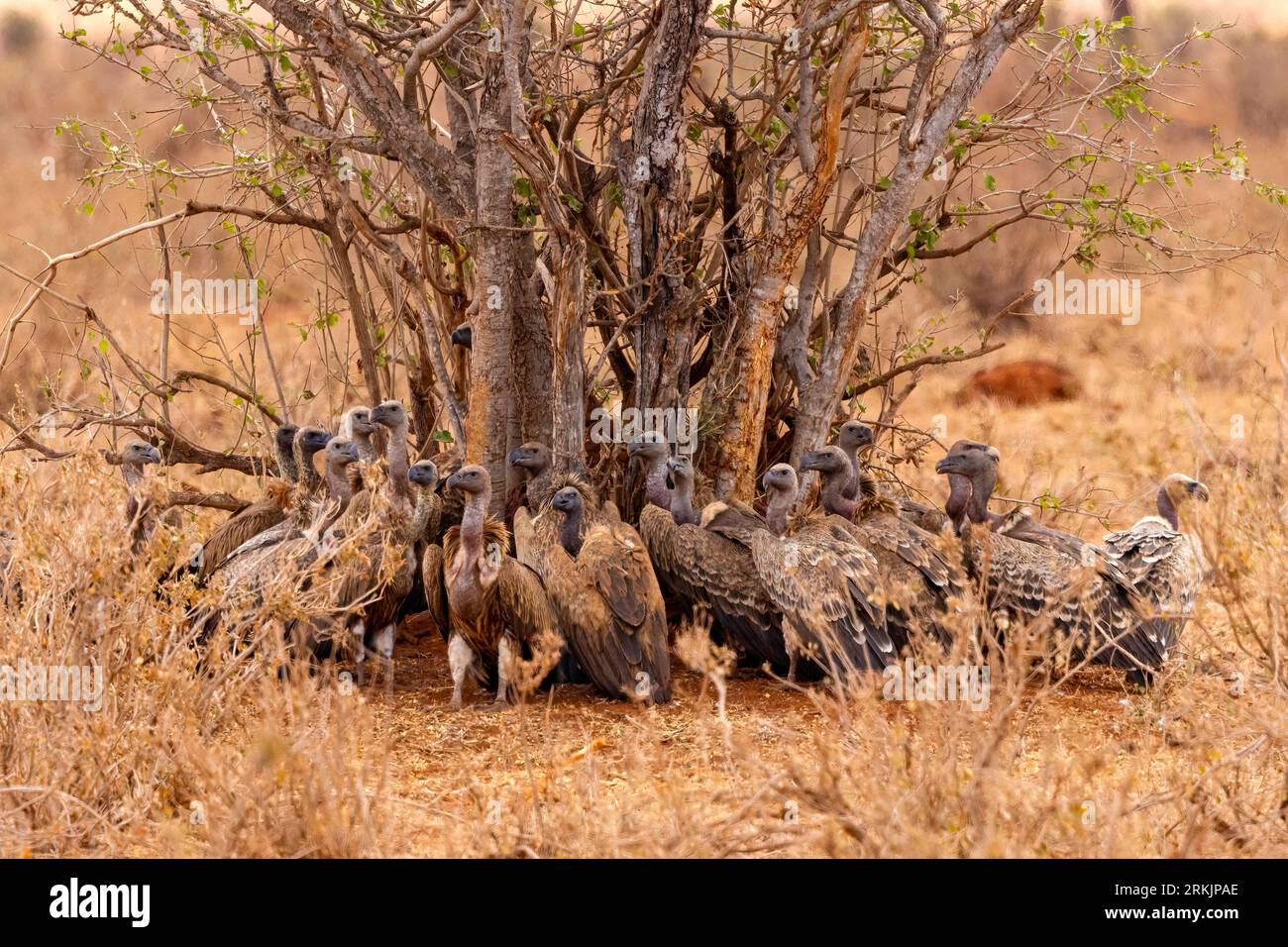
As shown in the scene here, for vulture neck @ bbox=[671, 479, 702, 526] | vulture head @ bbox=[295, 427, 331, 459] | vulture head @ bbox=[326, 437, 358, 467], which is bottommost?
vulture neck @ bbox=[671, 479, 702, 526]

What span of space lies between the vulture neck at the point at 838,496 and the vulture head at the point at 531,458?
1.57 metres

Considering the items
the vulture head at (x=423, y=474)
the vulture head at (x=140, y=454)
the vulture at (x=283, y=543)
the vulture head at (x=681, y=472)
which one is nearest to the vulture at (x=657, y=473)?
the vulture head at (x=681, y=472)

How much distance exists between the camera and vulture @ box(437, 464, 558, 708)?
7090mm

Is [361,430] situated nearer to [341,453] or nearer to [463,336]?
[341,453]

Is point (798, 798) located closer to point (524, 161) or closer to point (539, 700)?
point (539, 700)

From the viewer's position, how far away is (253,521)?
26.6 feet

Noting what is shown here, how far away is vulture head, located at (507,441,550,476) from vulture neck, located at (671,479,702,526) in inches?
29.4

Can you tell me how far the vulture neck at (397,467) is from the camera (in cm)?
793

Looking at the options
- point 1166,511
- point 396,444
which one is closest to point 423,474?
point 396,444

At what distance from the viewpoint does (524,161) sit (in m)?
7.26

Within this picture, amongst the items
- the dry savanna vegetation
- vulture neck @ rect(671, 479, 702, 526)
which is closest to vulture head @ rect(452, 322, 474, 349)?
the dry savanna vegetation

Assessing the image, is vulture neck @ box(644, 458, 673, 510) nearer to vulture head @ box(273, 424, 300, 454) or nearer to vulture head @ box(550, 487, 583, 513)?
vulture head @ box(550, 487, 583, 513)

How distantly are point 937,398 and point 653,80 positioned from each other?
11.5m
